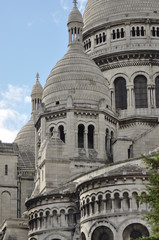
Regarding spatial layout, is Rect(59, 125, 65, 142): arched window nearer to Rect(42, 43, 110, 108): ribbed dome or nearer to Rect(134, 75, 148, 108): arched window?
Rect(42, 43, 110, 108): ribbed dome

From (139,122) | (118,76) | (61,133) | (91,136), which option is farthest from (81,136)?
(118,76)

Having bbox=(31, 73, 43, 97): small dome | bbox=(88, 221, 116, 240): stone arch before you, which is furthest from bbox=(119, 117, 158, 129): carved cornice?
bbox=(88, 221, 116, 240): stone arch

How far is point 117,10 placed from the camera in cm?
7231

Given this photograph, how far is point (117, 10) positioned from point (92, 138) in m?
17.5

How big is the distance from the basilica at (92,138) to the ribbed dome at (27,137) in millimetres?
118

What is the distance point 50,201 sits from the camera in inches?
2009

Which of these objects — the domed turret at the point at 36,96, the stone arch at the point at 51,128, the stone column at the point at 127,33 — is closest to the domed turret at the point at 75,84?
the stone arch at the point at 51,128

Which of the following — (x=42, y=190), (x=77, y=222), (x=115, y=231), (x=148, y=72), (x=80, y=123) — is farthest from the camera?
(x=148, y=72)

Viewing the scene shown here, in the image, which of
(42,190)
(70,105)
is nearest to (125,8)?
(70,105)

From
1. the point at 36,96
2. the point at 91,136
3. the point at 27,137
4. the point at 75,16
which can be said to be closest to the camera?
the point at 91,136

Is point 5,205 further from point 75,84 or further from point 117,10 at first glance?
point 117,10

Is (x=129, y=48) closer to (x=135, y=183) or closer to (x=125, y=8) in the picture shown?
(x=125, y=8)

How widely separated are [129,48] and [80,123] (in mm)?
12946

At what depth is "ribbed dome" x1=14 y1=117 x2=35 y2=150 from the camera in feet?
241
